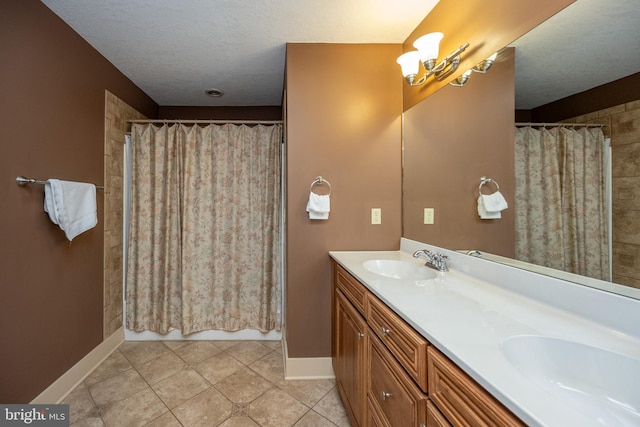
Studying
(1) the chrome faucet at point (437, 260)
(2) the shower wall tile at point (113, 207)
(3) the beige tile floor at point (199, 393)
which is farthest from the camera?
(2) the shower wall tile at point (113, 207)

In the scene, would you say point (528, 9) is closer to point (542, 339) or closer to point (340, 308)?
point (542, 339)

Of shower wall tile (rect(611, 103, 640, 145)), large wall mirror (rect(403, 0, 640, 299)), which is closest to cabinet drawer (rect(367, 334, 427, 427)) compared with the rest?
large wall mirror (rect(403, 0, 640, 299))

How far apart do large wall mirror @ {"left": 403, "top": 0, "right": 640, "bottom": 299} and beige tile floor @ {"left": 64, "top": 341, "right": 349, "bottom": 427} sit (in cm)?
126

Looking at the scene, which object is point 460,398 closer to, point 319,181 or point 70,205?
point 319,181

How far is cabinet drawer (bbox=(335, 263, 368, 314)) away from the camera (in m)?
1.20

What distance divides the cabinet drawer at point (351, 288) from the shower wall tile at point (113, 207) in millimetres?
1899

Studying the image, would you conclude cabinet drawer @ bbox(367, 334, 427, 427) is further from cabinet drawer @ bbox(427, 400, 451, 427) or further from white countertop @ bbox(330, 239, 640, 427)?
white countertop @ bbox(330, 239, 640, 427)

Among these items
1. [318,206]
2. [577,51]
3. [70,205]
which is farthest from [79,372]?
[577,51]

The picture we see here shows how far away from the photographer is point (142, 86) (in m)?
2.43

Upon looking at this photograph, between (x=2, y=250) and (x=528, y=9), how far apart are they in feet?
8.40

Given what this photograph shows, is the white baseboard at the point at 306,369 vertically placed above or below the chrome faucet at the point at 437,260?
below

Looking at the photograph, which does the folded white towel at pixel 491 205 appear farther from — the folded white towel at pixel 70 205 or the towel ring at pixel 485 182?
the folded white towel at pixel 70 205

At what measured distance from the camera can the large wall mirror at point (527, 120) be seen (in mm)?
705

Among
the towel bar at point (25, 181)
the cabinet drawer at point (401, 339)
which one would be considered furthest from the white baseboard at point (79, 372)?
the cabinet drawer at point (401, 339)
